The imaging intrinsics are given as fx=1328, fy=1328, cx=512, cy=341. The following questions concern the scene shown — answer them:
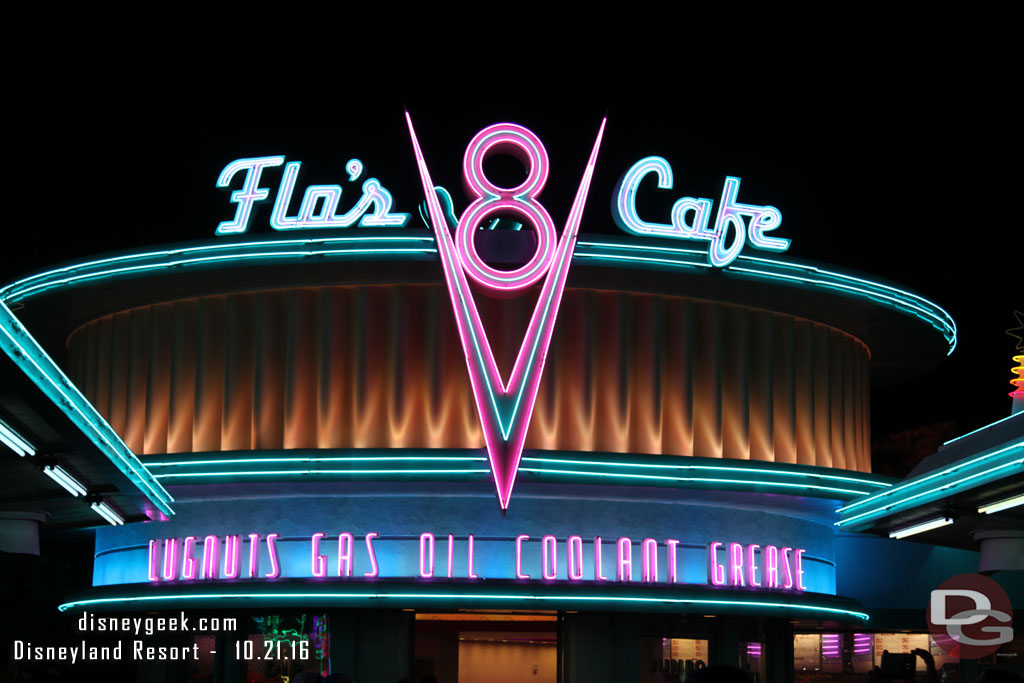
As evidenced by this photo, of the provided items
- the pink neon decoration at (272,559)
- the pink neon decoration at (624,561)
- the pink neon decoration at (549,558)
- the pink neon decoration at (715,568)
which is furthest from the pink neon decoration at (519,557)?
the pink neon decoration at (272,559)

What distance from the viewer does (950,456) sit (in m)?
24.6

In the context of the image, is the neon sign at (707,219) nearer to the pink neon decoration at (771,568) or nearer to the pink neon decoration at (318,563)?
the pink neon decoration at (771,568)

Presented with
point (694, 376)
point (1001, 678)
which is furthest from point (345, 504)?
point (1001, 678)

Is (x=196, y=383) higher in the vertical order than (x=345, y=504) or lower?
higher

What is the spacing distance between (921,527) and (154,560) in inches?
536

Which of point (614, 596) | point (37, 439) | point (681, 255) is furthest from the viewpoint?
point (681, 255)

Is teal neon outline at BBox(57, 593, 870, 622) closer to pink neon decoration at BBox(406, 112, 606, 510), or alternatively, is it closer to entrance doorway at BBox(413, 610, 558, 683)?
pink neon decoration at BBox(406, 112, 606, 510)

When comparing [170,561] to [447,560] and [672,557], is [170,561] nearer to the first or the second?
[447,560]

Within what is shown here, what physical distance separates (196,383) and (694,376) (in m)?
9.59

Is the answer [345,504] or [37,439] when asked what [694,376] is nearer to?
[345,504]

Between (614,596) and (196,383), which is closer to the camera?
(614,596)

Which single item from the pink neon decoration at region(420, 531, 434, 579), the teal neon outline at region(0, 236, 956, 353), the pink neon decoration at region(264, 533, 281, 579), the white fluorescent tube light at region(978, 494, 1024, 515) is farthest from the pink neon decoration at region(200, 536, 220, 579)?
the white fluorescent tube light at region(978, 494, 1024, 515)

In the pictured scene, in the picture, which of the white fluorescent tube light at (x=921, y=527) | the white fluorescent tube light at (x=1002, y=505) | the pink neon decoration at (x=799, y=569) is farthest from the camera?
the pink neon decoration at (x=799, y=569)

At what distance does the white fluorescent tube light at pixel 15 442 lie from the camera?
1377 centimetres
